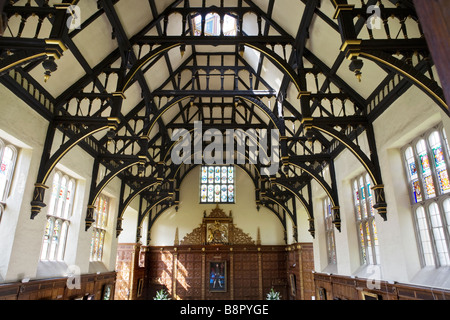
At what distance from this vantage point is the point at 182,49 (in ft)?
29.0

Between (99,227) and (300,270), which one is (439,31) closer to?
(99,227)

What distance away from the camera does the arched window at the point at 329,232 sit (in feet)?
41.7

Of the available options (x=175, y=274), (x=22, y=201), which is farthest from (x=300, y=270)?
(x=22, y=201)

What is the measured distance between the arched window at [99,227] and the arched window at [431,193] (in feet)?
38.7

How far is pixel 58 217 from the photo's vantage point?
10.1 meters

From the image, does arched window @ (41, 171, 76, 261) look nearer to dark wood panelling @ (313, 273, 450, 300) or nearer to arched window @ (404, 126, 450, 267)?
dark wood panelling @ (313, 273, 450, 300)

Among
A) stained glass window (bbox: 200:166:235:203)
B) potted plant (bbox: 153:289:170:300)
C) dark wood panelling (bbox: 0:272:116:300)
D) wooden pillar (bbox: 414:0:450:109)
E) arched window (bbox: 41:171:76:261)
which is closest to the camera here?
wooden pillar (bbox: 414:0:450:109)

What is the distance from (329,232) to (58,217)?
1069cm

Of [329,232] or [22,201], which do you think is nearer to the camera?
[22,201]

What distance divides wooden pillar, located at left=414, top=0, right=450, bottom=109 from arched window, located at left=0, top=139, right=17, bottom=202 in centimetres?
886

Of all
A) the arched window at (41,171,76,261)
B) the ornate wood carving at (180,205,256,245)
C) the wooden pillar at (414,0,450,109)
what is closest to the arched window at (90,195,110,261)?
A: the arched window at (41,171,76,261)

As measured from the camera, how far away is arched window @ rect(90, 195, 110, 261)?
13031mm
